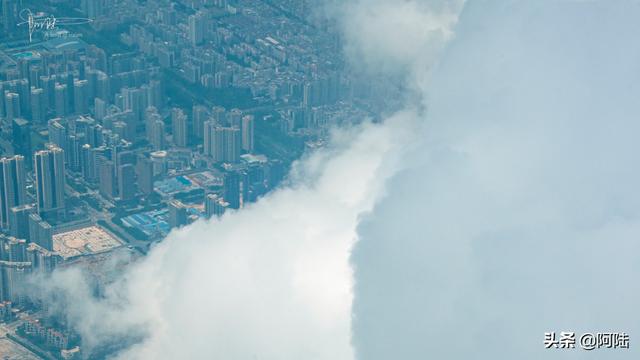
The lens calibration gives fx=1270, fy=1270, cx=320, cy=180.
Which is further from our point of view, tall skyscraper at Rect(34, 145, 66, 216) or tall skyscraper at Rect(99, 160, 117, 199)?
tall skyscraper at Rect(99, 160, 117, 199)

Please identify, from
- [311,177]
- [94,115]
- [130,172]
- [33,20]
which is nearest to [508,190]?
[311,177]

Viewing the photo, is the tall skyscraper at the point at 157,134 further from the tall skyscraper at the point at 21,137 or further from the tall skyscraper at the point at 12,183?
the tall skyscraper at the point at 12,183

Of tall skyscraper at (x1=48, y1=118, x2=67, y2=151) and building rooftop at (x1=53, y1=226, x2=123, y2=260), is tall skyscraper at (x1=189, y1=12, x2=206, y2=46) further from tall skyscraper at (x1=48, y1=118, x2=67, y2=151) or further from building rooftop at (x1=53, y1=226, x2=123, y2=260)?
building rooftop at (x1=53, y1=226, x2=123, y2=260)

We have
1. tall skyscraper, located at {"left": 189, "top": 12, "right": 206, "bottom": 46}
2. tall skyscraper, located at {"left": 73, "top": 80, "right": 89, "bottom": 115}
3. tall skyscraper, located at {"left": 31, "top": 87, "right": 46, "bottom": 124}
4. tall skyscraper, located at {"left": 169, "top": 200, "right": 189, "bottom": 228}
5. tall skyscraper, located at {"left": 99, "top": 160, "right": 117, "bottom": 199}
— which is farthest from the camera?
tall skyscraper, located at {"left": 189, "top": 12, "right": 206, "bottom": 46}

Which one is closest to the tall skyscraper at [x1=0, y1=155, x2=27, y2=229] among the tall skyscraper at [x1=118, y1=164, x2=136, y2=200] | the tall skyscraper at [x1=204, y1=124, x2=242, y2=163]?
the tall skyscraper at [x1=118, y1=164, x2=136, y2=200]

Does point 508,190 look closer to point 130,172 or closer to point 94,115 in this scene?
point 130,172

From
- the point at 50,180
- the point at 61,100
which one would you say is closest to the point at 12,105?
the point at 61,100
